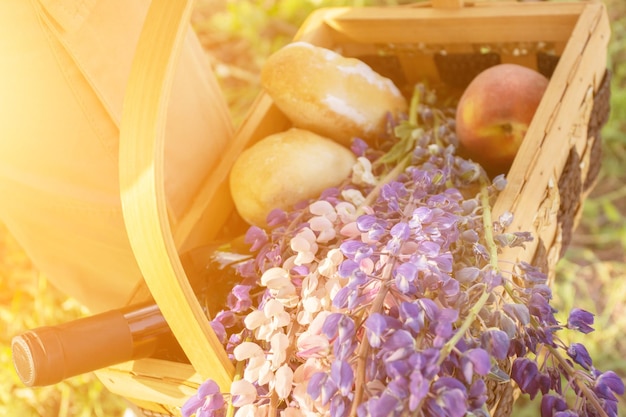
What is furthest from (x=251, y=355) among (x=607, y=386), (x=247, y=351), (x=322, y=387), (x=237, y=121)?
(x=237, y=121)

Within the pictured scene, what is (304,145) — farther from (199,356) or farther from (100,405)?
(100,405)

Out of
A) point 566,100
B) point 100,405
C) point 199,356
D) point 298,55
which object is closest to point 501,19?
point 566,100

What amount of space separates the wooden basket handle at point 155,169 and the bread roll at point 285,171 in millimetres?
334

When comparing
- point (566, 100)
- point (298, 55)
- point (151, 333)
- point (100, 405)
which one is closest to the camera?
point (151, 333)

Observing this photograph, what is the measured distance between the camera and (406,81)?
3.97 ft

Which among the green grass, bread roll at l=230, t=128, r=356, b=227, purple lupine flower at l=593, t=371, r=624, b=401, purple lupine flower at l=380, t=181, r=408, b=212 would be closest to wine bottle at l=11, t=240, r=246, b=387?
bread roll at l=230, t=128, r=356, b=227

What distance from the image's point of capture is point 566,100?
2.94 feet

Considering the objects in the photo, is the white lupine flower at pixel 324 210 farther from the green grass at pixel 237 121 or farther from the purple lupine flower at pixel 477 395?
the green grass at pixel 237 121

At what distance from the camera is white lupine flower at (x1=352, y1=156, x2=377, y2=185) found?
90cm

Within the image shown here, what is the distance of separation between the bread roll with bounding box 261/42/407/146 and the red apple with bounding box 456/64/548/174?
0.43 feet

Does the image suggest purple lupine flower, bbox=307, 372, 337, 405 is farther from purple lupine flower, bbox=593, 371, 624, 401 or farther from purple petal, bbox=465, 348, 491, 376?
purple lupine flower, bbox=593, 371, 624, 401

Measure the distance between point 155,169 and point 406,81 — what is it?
27.8 inches

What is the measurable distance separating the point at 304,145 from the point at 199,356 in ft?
1.31

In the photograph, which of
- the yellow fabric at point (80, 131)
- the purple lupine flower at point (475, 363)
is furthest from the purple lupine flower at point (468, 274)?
the yellow fabric at point (80, 131)
